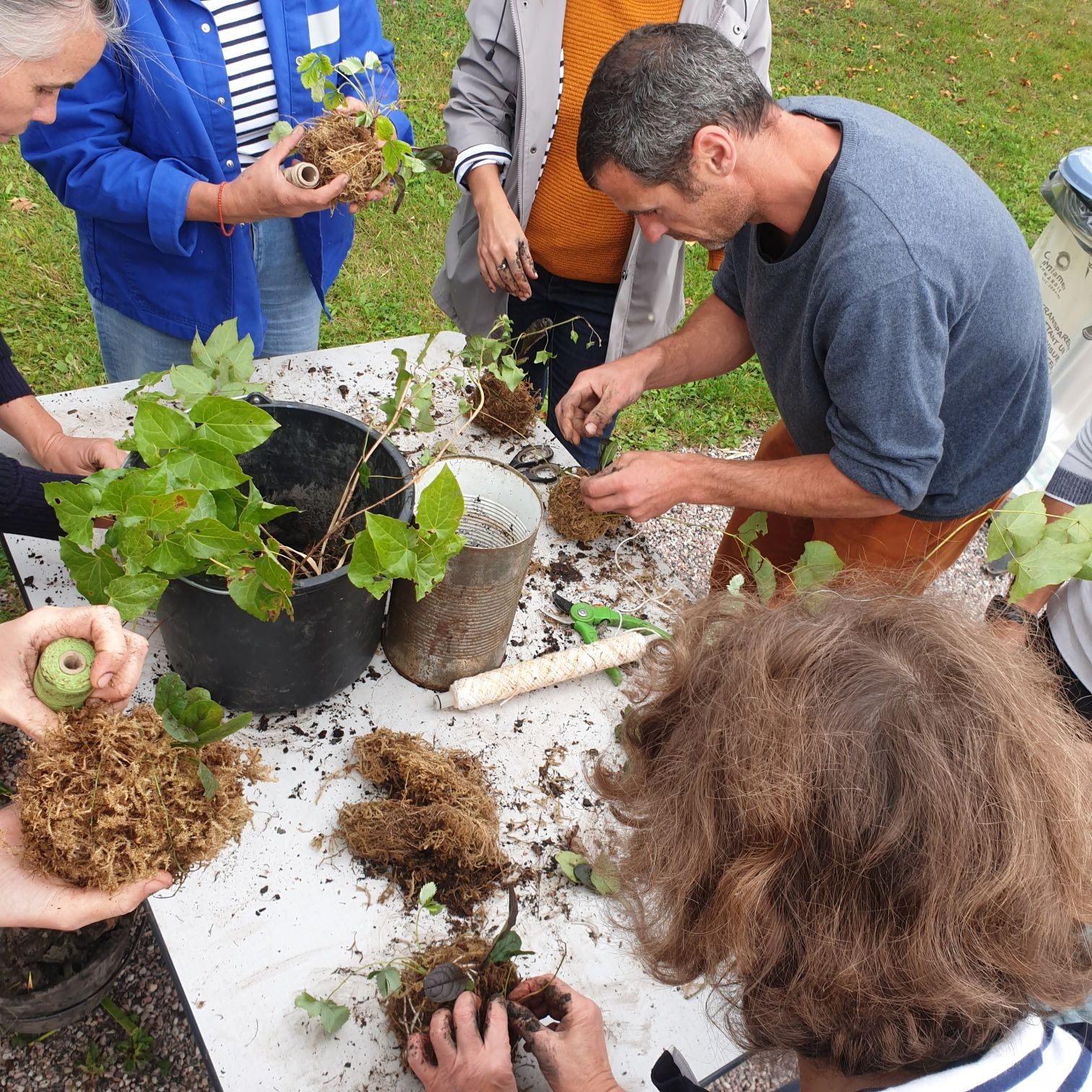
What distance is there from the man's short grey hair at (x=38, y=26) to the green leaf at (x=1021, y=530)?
1.92 meters

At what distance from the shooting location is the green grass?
4.44 meters

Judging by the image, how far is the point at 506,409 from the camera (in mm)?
2332

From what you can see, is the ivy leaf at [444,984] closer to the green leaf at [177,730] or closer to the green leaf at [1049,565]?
the green leaf at [177,730]

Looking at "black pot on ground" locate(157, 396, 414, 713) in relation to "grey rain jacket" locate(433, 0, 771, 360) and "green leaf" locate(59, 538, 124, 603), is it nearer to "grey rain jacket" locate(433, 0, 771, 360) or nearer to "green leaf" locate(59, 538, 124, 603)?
"green leaf" locate(59, 538, 124, 603)

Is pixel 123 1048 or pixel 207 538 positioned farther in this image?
pixel 123 1048

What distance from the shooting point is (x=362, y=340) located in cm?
462

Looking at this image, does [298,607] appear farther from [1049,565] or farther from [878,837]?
[1049,565]

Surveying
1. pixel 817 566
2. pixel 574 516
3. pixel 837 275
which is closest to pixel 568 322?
pixel 574 516

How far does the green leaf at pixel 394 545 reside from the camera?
4.14 feet

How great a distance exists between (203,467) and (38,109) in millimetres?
1000

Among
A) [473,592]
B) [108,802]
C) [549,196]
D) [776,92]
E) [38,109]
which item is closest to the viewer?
[108,802]

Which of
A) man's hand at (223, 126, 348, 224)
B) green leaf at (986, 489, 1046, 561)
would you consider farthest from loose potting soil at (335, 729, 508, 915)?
man's hand at (223, 126, 348, 224)

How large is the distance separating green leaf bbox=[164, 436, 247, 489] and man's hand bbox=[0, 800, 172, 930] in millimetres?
534

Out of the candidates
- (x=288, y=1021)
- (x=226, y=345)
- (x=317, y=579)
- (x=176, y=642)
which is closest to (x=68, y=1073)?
(x=288, y=1021)
